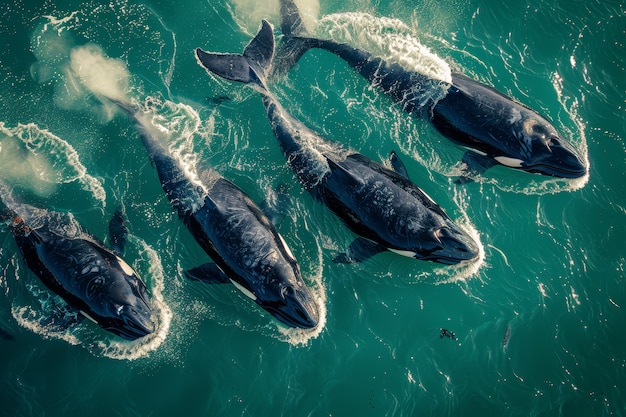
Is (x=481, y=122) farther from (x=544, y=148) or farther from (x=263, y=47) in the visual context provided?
(x=263, y=47)

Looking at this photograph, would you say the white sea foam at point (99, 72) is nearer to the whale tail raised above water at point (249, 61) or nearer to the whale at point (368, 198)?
the whale tail raised above water at point (249, 61)

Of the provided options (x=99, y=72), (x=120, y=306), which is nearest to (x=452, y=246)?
(x=120, y=306)

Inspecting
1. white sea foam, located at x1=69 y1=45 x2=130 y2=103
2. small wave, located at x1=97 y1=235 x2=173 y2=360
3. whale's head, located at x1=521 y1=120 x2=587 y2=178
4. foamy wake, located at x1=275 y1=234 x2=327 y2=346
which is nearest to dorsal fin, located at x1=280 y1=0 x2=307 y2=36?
white sea foam, located at x1=69 y1=45 x2=130 y2=103

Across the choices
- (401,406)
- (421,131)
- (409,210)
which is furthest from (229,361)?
(421,131)

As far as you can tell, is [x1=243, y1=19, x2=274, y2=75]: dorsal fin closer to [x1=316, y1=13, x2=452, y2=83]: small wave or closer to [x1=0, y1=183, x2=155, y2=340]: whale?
[x1=316, y1=13, x2=452, y2=83]: small wave

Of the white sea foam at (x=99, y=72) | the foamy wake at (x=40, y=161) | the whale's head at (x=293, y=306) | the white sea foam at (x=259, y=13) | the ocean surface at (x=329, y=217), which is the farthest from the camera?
the white sea foam at (x=259, y=13)

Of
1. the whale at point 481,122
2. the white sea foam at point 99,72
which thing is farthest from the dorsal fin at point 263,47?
the white sea foam at point 99,72
